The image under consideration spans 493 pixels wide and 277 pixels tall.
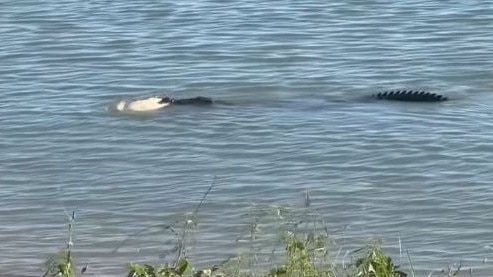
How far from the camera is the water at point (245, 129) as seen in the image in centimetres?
996

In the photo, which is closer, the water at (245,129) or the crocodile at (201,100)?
the water at (245,129)

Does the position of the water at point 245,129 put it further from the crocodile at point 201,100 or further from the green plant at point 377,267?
the green plant at point 377,267

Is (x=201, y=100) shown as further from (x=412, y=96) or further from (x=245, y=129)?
(x=412, y=96)

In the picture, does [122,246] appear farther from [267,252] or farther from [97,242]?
[267,252]

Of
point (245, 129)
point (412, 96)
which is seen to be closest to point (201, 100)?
point (245, 129)

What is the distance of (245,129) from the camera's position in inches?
504

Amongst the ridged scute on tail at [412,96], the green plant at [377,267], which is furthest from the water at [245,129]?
the green plant at [377,267]

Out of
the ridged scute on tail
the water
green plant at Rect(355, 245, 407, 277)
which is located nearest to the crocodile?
the ridged scute on tail

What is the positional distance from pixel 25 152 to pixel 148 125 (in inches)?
52.4

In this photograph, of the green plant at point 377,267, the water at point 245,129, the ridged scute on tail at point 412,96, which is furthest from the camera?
the ridged scute on tail at point 412,96

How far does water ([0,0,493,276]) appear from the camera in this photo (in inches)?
392

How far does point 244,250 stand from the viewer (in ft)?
30.1

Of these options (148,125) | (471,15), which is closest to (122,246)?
(148,125)

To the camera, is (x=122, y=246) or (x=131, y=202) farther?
(x=131, y=202)
